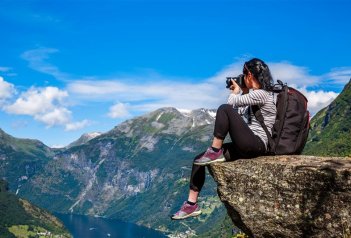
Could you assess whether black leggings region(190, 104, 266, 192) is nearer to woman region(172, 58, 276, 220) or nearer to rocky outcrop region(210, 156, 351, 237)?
woman region(172, 58, 276, 220)

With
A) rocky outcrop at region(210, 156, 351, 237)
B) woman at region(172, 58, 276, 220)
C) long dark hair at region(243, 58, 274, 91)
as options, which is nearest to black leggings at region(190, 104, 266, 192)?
woman at region(172, 58, 276, 220)

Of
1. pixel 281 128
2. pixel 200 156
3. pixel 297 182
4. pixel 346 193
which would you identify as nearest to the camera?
pixel 346 193

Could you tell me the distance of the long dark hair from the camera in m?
13.2

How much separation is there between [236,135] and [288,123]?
5.06ft

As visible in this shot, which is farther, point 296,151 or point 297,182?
point 296,151

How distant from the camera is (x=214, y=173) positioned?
1364 centimetres

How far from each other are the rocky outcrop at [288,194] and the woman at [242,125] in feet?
1.33

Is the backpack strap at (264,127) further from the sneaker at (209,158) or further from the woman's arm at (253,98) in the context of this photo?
the sneaker at (209,158)

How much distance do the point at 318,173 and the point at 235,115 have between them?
2.95 meters

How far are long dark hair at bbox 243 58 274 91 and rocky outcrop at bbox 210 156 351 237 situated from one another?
222 centimetres

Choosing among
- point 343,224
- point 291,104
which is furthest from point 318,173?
point 291,104

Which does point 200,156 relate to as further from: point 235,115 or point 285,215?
point 285,215

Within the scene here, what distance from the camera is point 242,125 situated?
42.2ft

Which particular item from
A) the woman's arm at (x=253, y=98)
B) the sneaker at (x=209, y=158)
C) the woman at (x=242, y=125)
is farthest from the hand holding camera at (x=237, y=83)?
the sneaker at (x=209, y=158)
